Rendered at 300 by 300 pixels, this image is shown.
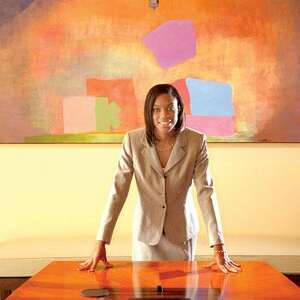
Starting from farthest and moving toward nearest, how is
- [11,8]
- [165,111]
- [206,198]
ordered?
[11,8]
[206,198]
[165,111]

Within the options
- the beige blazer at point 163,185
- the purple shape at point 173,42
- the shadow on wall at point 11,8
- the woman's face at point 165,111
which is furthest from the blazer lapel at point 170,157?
the shadow on wall at point 11,8

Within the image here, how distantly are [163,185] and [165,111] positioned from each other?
1.07ft

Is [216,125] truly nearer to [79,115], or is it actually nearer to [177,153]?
[79,115]

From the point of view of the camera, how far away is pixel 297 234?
3.29m

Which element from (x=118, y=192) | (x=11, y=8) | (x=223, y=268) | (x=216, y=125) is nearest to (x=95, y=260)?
(x=118, y=192)

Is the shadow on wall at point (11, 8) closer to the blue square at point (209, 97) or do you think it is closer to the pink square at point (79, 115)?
the pink square at point (79, 115)

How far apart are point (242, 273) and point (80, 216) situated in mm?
1789

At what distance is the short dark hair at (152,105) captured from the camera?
1925 millimetres

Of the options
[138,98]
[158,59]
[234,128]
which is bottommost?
[234,128]

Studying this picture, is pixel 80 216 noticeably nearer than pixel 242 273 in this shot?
No

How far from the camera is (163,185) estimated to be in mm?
2021

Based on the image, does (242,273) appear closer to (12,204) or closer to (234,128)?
(234,128)

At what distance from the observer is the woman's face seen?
1894 millimetres

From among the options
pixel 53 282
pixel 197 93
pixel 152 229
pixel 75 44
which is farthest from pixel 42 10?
pixel 53 282
